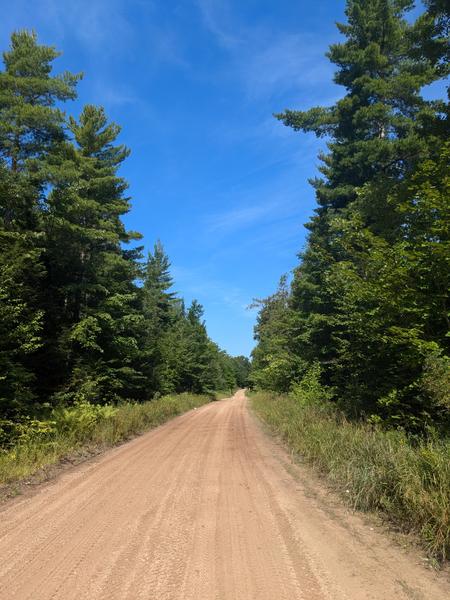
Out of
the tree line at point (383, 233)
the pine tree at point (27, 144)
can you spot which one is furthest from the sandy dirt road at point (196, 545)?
the pine tree at point (27, 144)

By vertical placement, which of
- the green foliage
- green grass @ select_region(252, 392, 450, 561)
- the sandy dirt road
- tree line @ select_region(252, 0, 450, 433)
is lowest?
the sandy dirt road

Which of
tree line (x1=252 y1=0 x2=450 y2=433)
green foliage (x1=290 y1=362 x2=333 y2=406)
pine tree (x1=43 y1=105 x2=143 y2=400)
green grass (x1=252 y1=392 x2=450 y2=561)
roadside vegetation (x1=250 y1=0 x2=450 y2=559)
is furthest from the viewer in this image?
pine tree (x1=43 y1=105 x2=143 y2=400)

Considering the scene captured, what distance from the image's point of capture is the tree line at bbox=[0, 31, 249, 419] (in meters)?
14.3

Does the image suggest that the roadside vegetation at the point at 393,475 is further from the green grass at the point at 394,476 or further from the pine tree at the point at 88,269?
the pine tree at the point at 88,269

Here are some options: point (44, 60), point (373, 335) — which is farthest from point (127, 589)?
point (44, 60)

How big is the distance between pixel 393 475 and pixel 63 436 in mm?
8951

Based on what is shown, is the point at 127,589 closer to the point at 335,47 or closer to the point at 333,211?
the point at 333,211

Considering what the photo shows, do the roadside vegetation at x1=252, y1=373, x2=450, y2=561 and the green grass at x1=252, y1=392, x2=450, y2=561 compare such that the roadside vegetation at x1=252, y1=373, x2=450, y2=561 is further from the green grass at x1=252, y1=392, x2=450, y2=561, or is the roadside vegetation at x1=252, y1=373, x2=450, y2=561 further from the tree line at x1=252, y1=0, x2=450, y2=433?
the tree line at x1=252, y1=0, x2=450, y2=433

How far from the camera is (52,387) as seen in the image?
1984 centimetres

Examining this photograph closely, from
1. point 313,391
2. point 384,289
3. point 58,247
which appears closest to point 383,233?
point 384,289

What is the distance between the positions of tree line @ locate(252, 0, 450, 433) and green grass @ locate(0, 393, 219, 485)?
7179 mm

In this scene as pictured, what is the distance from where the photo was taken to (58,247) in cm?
1984

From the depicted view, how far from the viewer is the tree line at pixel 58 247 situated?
1430 centimetres

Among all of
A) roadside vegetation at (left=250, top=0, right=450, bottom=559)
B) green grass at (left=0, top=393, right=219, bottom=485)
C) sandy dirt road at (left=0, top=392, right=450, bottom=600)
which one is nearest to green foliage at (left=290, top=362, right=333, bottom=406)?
roadside vegetation at (left=250, top=0, right=450, bottom=559)
